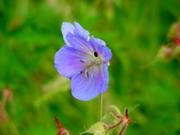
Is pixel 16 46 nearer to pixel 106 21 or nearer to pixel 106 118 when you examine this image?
pixel 106 21

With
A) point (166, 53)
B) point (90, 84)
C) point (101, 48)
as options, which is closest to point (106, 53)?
point (101, 48)

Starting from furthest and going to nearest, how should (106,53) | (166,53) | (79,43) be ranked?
1. (166,53)
2. (79,43)
3. (106,53)

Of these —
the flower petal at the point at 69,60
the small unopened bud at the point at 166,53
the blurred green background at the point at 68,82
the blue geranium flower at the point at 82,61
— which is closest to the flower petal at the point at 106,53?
the blue geranium flower at the point at 82,61

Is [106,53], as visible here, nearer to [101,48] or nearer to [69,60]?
[101,48]

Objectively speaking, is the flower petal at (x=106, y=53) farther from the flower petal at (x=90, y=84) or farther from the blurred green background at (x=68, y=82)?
the blurred green background at (x=68, y=82)

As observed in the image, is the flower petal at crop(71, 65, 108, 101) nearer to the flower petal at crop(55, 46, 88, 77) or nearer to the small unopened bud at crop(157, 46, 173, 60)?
the flower petal at crop(55, 46, 88, 77)

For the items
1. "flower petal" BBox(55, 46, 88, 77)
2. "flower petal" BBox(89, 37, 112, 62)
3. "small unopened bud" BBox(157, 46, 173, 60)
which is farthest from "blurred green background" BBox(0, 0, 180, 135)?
"flower petal" BBox(89, 37, 112, 62)

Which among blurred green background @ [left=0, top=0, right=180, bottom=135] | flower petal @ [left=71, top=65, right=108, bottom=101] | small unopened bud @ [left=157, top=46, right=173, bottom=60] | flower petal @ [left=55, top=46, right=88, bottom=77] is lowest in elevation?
flower petal @ [left=71, top=65, right=108, bottom=101]
